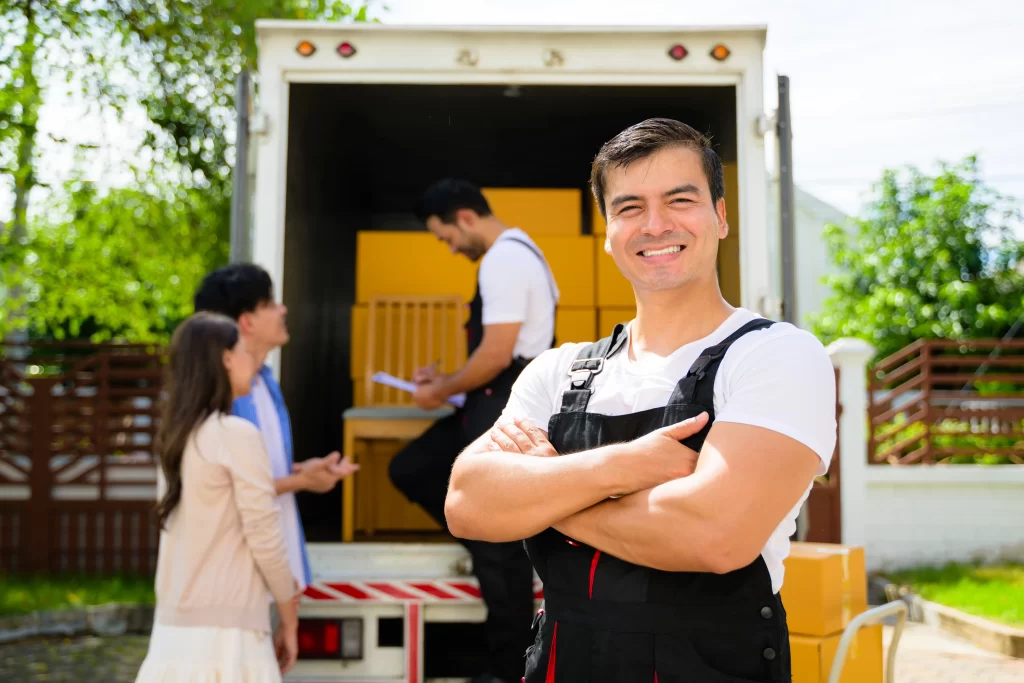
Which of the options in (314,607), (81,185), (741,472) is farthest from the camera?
(81,185)

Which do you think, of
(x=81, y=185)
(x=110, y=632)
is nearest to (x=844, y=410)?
(x=110, y=632)

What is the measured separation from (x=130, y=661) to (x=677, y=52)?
5.39m

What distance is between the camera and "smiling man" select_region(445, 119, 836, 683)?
5.08 ft

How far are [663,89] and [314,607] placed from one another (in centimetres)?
256

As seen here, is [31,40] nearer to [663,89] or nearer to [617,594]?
[663,89]

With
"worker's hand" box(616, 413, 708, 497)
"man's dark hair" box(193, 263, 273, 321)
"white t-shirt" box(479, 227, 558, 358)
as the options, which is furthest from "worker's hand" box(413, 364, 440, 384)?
"worker's hand" box(616, 413, 708, 497)

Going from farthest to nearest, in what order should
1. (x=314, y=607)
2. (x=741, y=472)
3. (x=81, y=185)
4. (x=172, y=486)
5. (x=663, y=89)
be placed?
1. (x=81, y=185)
2. (x=663, y=89)
3. (x=314, y=607)
4. (x=172, y=486)
5. (x=741, y=472)

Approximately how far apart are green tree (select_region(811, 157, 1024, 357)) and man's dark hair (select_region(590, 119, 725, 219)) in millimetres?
13874

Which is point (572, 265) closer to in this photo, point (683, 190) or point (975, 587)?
point (683, 190)

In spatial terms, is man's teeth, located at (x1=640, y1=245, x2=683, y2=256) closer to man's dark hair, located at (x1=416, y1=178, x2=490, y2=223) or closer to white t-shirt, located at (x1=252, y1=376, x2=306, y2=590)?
white t-shirt, located at (x1=252, y1=376, x2=306, y2=590)

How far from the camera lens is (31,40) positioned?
601 centimetres

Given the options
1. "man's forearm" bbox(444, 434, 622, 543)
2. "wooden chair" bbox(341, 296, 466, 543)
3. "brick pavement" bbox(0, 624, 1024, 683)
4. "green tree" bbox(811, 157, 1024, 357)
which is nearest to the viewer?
"man's forearm" bbox(444, 434, 622, 543)

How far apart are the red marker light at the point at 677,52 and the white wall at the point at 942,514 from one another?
6.43m

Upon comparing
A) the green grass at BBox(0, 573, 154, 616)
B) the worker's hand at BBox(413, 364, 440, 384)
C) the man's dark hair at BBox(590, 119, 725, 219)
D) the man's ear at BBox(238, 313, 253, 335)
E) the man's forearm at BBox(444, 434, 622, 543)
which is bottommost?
the green grass at BBox(0, 573, 154, 616)
